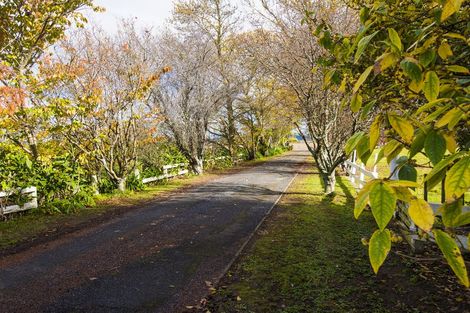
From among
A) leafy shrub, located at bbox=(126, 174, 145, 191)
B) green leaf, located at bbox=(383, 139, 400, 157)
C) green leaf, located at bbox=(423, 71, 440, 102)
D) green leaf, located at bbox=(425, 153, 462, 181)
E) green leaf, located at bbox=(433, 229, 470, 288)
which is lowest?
leafy shrub, located at bbox=(126, 174, 145, 191)

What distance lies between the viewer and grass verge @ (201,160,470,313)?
4.27m

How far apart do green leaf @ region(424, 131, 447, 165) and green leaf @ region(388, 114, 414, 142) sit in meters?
0.05

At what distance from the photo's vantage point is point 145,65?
13500 mm

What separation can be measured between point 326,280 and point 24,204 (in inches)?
342

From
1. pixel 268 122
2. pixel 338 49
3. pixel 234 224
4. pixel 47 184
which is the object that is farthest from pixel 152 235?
pixel 268 122

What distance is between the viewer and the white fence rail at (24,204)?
896cm

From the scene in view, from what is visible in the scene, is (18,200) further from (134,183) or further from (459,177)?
(459,177)

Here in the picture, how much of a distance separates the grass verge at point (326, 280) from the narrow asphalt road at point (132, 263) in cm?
55

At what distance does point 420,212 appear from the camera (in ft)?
2.92

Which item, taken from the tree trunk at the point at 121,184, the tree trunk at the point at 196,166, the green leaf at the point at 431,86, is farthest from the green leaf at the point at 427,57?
the tree trunk at the point at 196,166

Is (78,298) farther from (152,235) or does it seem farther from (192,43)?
(192,43)

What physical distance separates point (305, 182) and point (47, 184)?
35.7 ft

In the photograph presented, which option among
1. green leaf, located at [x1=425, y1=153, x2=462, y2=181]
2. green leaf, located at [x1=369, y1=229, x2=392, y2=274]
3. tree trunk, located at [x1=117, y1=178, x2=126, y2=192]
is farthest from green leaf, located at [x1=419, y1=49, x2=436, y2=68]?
tree trunk, located at [x1=117, y1=178, x2=126, y2=192]

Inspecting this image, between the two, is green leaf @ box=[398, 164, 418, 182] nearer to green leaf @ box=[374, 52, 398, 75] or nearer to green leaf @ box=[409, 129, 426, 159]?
green leaf @ box=[409, 129, 426, 159]
